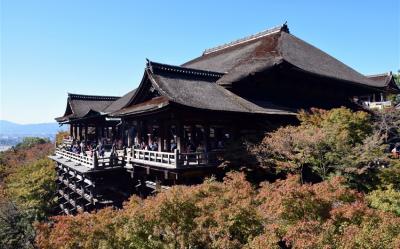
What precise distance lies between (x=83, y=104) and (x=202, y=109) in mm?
21865

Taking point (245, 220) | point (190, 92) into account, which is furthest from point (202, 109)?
point (245, 220)

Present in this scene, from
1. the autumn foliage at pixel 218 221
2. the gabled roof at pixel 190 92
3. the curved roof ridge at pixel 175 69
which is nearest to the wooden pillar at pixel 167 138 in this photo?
the gabled roof at pixel 190 92

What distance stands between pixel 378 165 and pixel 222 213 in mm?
9383

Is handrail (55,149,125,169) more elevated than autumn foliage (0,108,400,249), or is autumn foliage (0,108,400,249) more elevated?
handrail (55,149,125,169)

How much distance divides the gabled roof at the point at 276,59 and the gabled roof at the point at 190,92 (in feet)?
3.75

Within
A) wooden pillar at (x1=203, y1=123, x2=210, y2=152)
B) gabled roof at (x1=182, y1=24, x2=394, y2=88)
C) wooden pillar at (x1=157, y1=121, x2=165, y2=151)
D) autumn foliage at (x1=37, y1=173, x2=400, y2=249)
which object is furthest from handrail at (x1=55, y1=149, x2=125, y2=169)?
autumn foliage at (x1=37, y1=173, x2=400, y2=249)

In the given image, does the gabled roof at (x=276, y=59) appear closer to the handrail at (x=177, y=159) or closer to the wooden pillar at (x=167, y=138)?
the wooden pillar at (x=167, y=138)

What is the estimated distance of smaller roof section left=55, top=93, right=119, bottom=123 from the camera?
33906 millimetres

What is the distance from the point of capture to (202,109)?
667 inches

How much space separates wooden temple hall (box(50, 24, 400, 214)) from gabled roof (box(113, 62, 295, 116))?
0.06m

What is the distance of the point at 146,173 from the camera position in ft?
64.1

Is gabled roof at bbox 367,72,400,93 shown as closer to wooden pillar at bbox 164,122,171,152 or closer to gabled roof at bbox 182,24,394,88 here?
gabled roof at bbox 182,24,394,88

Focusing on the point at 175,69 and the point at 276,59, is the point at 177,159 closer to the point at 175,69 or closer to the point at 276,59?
the point at 175,69

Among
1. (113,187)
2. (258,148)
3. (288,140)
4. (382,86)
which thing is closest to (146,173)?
(113,187)
